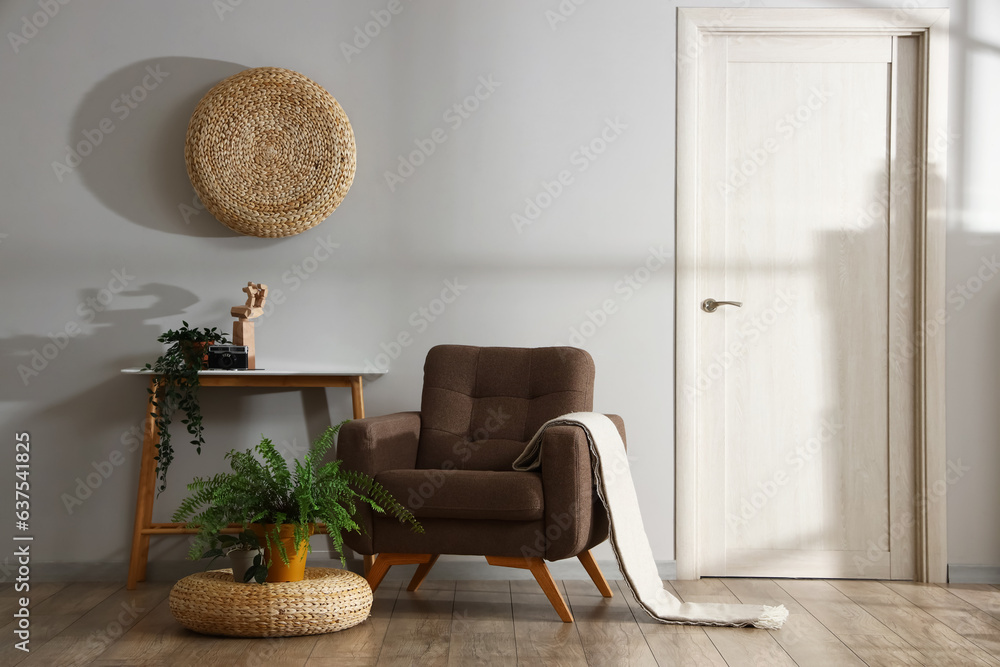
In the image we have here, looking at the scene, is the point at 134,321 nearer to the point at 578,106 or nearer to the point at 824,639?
the point at 578,106

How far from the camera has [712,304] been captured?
10.9 feet

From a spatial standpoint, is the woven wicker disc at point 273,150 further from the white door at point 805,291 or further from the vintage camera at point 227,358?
the white door at point 805,291

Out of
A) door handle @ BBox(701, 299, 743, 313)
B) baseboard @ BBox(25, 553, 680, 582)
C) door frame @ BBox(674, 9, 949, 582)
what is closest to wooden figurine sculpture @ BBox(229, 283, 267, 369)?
baseboard @ BBox(25, 553, 680, 582)

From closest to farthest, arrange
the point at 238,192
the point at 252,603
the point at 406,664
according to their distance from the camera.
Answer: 1. the point at 406,664
2. the point at 252,603
3. the point at 238,192

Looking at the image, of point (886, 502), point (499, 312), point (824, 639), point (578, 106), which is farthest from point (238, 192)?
point (886, 502)

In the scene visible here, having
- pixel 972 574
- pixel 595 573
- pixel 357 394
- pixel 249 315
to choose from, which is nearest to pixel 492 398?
pixel 357 394

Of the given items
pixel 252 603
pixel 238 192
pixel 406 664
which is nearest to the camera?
pixel 406 664

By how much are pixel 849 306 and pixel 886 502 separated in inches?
30.5

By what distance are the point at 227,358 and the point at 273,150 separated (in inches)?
31.9

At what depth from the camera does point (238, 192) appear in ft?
10.5

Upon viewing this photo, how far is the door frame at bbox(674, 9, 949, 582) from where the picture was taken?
3266mm

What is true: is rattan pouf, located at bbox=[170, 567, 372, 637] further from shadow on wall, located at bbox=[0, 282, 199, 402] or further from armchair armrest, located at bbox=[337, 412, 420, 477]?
shadow on wall, located at bbox=[0, 282, 199, 402]

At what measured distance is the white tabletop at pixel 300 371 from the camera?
118 inches

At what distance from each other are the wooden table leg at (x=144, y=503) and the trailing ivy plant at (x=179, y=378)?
0.03 metres
